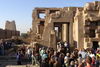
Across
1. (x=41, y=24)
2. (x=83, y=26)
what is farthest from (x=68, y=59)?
(x=41, y=24)

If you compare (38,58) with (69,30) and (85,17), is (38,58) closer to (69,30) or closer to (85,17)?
(85,17)

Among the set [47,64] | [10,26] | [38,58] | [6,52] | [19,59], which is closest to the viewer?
[47,64]

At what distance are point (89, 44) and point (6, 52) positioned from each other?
7558mm

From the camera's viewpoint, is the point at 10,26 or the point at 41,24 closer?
the point at 41,24

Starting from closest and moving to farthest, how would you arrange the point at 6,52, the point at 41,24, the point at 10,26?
1. the point at 6,52
2. the point at 41,24
3. the point at 10,26

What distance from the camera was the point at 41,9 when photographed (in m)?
39.8

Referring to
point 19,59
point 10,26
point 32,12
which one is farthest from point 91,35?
point 10,26

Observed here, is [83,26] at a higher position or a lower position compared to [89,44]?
higher

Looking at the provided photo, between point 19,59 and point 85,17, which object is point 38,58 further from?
point 85,17

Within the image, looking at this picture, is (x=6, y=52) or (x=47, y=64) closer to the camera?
(x=47, y=64)

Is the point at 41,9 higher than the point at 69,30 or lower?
higher

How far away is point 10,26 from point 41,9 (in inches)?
663

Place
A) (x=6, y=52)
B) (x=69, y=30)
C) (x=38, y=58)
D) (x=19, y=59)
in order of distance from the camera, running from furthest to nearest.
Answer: (x=69, y=30)
(x=6, y=52)
(x=19, y=59)
(x=38, y=58)

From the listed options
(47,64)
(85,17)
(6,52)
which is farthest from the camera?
(85,17)
